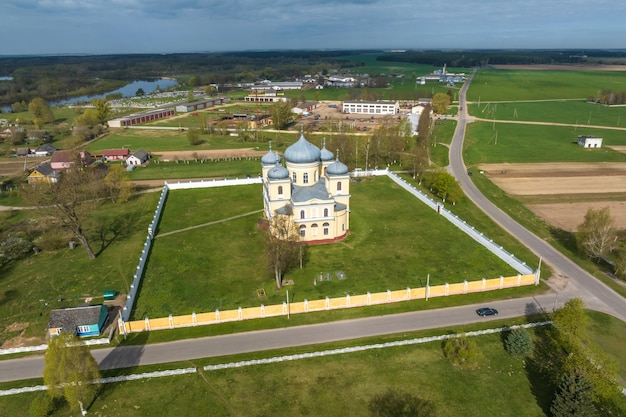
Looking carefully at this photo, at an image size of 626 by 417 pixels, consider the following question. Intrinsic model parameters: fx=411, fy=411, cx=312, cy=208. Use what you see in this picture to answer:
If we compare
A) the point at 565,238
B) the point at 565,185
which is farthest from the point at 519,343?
the point at 565,185

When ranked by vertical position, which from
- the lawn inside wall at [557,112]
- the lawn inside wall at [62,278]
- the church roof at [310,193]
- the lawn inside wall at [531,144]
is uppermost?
the church roof at [310,193]

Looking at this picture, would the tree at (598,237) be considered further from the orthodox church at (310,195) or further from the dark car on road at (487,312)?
the orthodox church at (310,195)

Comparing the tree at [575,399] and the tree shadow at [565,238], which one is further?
the tree shadow at [565,238]

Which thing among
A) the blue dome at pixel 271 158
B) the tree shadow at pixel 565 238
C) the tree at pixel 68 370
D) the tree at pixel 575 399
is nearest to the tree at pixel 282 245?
the blue dome at pixel 271 158

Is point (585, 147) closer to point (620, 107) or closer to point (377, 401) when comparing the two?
point (620, 107)

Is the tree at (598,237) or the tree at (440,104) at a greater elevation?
the tree at (440,104)

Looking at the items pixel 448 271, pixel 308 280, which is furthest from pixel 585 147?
pixel 308 280

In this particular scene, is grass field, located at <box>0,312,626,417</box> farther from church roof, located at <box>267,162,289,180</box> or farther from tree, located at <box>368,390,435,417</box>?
church roof, located at <box>267,162,289,180</box>
